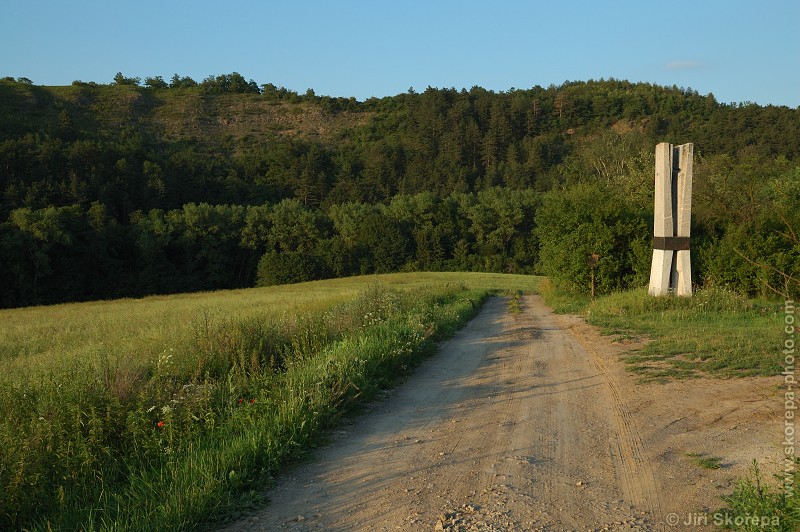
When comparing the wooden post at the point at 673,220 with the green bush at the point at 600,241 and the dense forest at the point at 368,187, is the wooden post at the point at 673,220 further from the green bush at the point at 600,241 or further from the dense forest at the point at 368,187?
the green bush at the point at 600,241

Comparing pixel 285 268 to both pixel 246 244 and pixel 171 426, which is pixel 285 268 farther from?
pixel 171 426

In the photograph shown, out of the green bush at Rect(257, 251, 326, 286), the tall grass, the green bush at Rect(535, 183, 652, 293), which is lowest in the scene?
the green bush at Rect(257, 251, 326, 286)

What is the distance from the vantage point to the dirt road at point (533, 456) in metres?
4.46

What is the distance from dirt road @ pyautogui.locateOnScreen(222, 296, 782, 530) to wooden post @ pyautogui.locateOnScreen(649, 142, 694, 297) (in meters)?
10.5

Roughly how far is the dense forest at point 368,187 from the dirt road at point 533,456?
2.31 meters

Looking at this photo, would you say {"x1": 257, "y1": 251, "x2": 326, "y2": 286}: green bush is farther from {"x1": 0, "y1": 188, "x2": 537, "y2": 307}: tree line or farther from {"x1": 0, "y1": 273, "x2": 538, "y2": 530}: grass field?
{"x1": 0, "y1": 273, "x2": 538, "y2": 530}: grass field

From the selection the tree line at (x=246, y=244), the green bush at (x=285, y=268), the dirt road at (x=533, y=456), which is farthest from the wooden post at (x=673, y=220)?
the tree line at (x=246, y=244)

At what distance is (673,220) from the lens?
1877 centimetres

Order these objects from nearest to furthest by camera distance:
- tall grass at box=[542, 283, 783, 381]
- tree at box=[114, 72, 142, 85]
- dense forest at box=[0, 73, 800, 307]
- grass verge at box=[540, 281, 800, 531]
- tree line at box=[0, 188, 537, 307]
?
grass verge at box=[540, 281, 800, 531]
tall grass at box=[542, 283, 783, 381]
dense forest at box=[0, 73, 800, 307]
tree line at box=[0, 188, 537, 307]
tree at box=[114, 72, 142, 85]

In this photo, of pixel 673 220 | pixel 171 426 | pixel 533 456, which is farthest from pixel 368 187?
pixel 533 456

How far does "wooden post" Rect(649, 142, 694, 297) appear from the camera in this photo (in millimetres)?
18406

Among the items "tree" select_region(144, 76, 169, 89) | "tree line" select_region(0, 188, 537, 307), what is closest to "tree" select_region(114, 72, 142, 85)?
"tree" select_region(144, 76, 169, 89)

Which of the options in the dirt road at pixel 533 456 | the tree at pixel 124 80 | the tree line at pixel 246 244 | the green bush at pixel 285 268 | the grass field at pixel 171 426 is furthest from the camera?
the tree at pixel 124 80

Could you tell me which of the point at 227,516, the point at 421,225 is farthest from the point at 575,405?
the point at 421,225
